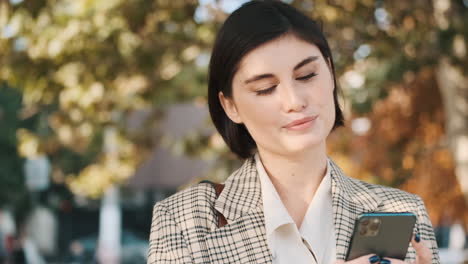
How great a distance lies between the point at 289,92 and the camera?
2176 millimetres

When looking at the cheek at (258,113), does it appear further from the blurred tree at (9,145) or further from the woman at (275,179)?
the blurred tree at (9,145)

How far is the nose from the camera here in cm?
217

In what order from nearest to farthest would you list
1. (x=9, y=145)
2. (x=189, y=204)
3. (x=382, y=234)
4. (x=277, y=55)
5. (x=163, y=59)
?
(x=382, y=234)
(x=277, y=55)
(x=189, y=204)
(x=163, y=59)
(x=9, y=145)

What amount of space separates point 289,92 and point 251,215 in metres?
0.42

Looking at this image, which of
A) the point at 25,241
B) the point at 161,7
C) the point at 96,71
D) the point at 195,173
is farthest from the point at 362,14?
the point at 25,241

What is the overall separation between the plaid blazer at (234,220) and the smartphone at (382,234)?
0.76 feet

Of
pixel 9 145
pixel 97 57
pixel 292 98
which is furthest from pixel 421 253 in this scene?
pixel 9 145

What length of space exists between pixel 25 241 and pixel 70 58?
2209cm

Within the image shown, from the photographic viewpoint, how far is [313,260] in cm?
224

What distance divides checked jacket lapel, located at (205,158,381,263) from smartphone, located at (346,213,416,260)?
236 millimetres

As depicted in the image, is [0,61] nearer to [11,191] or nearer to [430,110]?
[430,110]

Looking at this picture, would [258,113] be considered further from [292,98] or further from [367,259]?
[367,259]

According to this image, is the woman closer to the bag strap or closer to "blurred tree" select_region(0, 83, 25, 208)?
the bag strap

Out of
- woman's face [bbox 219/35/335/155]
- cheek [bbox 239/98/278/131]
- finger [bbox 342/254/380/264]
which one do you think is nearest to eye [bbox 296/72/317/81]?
woman's face [bbox 219/35/335/155]
